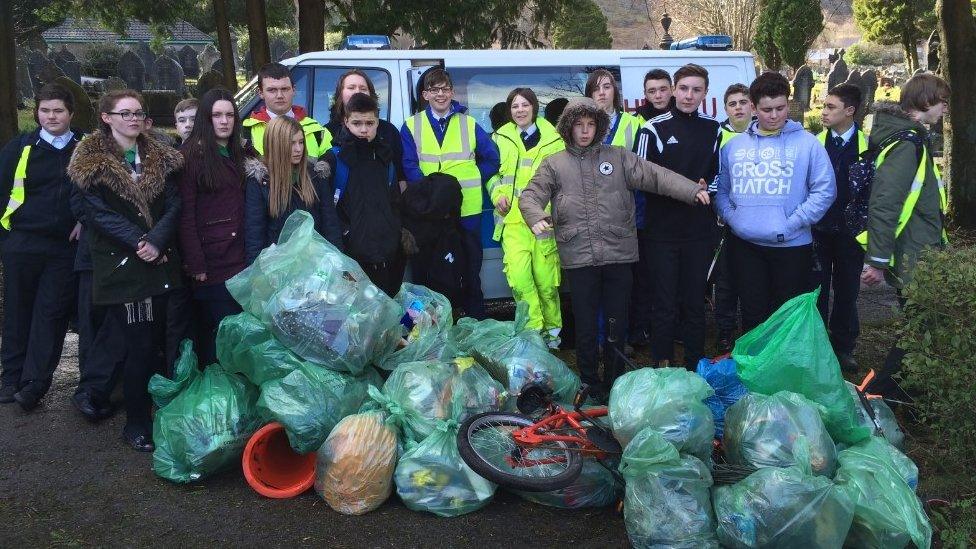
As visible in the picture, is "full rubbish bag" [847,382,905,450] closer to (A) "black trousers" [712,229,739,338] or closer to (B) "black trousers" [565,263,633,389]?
(B) "black trousers" [565,263,633,389]

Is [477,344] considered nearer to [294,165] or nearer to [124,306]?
[294,165]

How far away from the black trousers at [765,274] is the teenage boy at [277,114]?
258 centimetres

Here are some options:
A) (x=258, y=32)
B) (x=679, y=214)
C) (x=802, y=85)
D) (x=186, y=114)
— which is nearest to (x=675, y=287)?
(x=679, y=214)

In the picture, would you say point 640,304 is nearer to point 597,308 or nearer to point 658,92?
point 597,308

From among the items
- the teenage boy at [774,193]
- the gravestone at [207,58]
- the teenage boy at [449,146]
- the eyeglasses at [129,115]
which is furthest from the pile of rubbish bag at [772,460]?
the gravestone at [207,58]

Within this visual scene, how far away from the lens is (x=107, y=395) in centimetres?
504

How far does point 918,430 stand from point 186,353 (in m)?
3.95

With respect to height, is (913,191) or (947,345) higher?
(913,191)

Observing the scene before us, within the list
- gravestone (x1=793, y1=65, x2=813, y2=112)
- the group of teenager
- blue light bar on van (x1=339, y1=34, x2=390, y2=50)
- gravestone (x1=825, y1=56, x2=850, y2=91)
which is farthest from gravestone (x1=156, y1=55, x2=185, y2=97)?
the group of teenager

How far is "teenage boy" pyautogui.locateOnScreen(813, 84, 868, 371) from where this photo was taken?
537 centimetres

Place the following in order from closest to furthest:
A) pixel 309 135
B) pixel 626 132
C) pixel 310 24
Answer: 1. pixel 309 135
2. pixel 626 132
3. pixel 310 24

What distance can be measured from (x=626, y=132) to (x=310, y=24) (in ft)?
23.8

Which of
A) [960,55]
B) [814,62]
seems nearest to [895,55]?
[814,62]

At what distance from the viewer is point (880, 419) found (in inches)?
162
